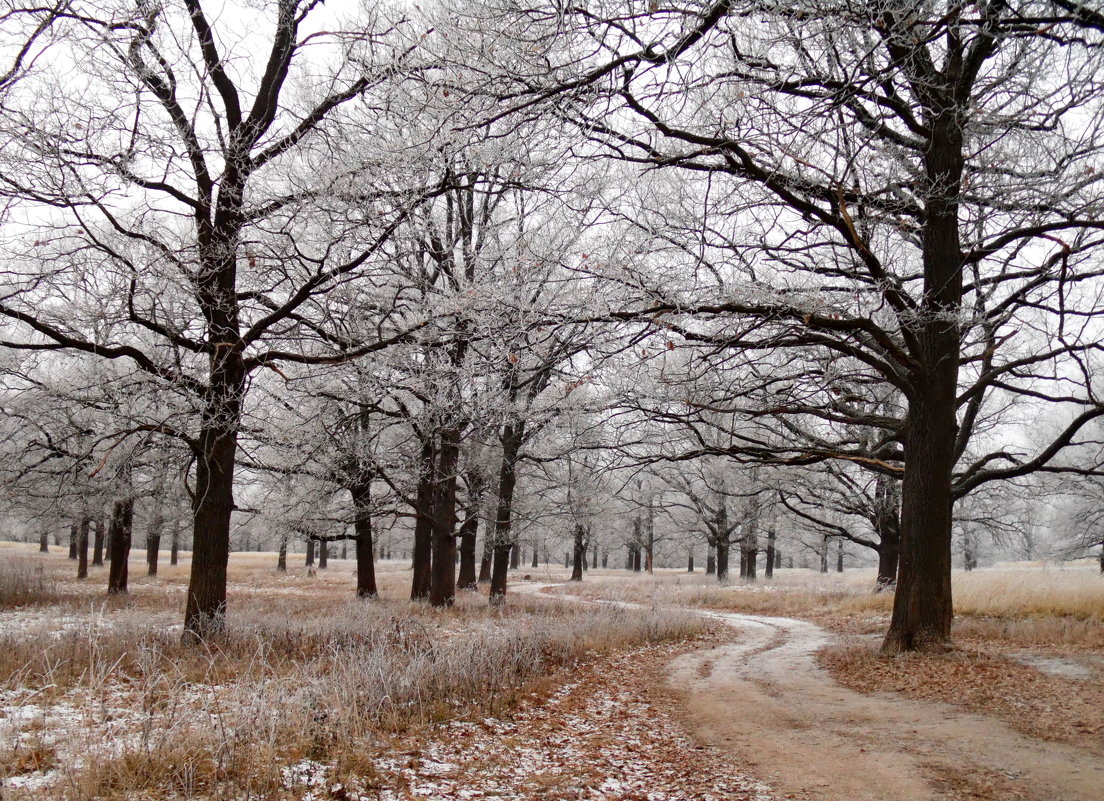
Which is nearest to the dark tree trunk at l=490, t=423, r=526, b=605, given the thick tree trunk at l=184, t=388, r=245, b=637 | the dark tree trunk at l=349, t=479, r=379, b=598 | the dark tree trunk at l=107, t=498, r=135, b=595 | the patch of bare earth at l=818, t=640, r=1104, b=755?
the dark tree trunk at l=349, t=479, r=379, b=598

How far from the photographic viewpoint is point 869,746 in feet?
18.9

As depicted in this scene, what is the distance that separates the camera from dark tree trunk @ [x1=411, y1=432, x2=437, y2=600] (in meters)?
15.4

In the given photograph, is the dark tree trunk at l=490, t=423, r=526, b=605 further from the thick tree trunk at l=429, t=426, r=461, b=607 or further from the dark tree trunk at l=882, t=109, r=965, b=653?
the dark tree trunk at l=882, t=109, r=965, b=653

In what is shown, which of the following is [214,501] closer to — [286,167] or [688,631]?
[286,167]

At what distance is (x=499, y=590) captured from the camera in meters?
18.5

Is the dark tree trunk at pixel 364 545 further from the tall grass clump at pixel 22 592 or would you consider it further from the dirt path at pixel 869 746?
the dirt path at pixel 869 746

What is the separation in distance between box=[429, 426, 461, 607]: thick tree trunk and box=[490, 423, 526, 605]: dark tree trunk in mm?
1286

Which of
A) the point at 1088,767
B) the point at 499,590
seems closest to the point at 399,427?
the point at 499,590

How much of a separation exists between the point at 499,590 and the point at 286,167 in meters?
12.7

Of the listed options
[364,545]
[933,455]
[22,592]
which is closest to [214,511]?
[933,455]

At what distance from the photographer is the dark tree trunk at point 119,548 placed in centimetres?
2008

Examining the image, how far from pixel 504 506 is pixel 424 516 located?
257cm

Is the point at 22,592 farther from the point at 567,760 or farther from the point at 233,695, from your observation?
the point at 567,760

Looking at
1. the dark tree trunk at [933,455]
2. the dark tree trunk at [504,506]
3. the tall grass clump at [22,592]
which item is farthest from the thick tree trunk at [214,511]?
the dark tree trunk at [933,455]
